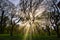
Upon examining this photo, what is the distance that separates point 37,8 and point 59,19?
6.89 meters

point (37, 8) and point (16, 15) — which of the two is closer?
point (37, 8)

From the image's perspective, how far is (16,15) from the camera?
1623 inches

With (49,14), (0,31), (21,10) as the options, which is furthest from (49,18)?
(0,31)

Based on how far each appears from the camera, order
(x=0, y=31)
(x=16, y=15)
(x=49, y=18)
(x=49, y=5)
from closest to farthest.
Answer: (x=49, y=5), (x=49, y=18), (x=16, y=15), (x=0, y=31)

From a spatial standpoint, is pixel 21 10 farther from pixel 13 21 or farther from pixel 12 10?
pixel 13 21

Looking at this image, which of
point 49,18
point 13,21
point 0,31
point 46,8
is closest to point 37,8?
point 46,8

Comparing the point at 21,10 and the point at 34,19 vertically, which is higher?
the point at 21,10

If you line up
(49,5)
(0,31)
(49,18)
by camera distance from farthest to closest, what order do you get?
(0,31)
(49,18)
(49,5)

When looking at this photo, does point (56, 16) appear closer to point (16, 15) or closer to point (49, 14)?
point (49, 14)

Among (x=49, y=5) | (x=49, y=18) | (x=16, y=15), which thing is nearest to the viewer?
(x=49, y=5)

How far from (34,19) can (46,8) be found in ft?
14.3

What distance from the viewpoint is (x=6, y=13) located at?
41.3 m

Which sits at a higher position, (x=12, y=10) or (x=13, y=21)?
(x=12, y=10)

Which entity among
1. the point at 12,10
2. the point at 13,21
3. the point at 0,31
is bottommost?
the point at 0,31
